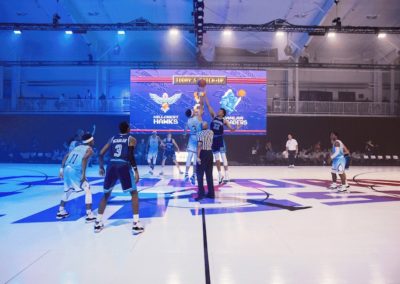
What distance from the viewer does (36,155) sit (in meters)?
22.7

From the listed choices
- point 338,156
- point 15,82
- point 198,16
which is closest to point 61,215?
point 338,156

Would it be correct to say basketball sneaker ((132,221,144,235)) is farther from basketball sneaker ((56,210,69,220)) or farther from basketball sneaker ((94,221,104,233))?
basketball sneaker ((56,210,69,220))

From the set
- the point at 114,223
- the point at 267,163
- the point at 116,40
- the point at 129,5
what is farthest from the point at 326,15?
the point at 114,223

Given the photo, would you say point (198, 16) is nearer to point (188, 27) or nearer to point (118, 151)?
point (188, 27)

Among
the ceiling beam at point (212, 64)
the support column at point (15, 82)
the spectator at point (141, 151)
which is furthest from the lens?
the support column at point (15, 82)

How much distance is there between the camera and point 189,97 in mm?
18344

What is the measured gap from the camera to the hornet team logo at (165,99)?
18328mm

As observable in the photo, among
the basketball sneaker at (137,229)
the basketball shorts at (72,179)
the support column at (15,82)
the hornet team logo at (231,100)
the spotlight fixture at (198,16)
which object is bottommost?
the basketball sneaker at (137,229)

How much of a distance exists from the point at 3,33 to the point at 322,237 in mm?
25732

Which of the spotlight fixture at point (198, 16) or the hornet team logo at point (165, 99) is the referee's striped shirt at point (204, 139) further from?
the hornet team logo at point (165, 99)

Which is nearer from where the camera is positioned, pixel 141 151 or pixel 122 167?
pixel 122 167

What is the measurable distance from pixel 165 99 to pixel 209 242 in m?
14.8


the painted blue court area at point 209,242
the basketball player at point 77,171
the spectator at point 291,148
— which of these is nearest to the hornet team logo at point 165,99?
the spectator at point 291,148

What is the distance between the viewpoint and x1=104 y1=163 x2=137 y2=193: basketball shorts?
4773mm
